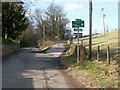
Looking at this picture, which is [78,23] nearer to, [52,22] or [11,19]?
[11,19]

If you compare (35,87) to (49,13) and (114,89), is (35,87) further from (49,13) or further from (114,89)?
(49,13)

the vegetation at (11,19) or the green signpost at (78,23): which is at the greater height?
the vegetation at (11,19)

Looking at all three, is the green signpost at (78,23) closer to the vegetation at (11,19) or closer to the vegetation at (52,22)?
the vegetation at (11,19)

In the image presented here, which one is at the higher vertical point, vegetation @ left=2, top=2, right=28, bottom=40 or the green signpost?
vegetation @ left=2, top=2, right=28, bottom=40

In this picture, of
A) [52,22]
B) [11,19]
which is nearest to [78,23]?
[11,19]

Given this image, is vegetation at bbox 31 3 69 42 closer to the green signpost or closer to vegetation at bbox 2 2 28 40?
vegetation at bbox 2 2 28 40

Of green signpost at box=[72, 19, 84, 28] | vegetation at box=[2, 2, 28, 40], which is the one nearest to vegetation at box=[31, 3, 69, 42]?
vegetation at box=[2, 2, 28, 40]

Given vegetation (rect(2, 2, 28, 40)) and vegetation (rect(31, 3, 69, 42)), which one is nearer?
vegetation (rect(2, 2, 28, 40))

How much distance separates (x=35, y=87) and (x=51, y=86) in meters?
0.70

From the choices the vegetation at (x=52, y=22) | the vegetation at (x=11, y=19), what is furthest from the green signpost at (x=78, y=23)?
the vegetation at (x=52, y=22)

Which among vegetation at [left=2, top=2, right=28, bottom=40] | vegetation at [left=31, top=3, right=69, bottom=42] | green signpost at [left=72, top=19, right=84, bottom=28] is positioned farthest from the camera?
vegetation at [left=31, top=3, right=69, bottom=42]

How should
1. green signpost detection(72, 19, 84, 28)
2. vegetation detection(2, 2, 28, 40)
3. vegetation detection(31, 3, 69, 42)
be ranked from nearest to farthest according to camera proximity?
green signpost detection(72, 19, 84, 28) → vegetation detection(2, 2, 28, 40) → vegetation detection(31, 3, 69, 42)

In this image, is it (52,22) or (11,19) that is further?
(52,22)

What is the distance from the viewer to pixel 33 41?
124 metres
